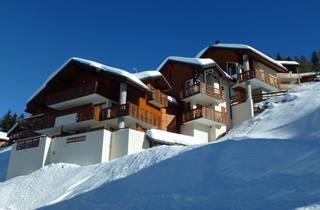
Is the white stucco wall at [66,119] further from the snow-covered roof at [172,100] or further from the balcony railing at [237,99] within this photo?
the balcony railing at [237,99]

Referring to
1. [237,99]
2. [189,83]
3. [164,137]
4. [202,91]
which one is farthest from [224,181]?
[237,99]

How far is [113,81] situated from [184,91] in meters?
7.80

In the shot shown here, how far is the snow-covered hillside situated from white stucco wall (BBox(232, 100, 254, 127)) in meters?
12.4

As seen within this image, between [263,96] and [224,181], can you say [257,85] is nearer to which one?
[263,96]

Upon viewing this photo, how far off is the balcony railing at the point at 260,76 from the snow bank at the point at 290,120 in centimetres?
900

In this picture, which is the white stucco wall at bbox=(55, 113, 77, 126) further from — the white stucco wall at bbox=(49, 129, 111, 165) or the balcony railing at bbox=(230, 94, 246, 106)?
the balcony railing at bbox=(230, 94, 246, 106)

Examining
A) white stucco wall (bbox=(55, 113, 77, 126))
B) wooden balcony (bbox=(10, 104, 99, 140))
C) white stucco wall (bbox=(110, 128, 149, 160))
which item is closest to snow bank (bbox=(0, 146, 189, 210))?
white stucco wall (bbox=(110, 128, 149, 160))

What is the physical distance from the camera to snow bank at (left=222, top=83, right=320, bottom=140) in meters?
15.5

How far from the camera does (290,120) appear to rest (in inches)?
712

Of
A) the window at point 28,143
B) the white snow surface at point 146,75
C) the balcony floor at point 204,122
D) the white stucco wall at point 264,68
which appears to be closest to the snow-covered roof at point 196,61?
the white stucco wall at point 264,68

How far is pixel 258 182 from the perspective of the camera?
10.6 metres

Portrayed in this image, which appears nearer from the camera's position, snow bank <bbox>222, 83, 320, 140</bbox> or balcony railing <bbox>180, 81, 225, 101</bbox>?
snow bank <bbox>222, 83, 320, 140</bbox>

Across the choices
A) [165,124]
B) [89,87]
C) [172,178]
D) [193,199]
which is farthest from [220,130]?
[193,199]

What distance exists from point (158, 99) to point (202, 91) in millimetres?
4252
